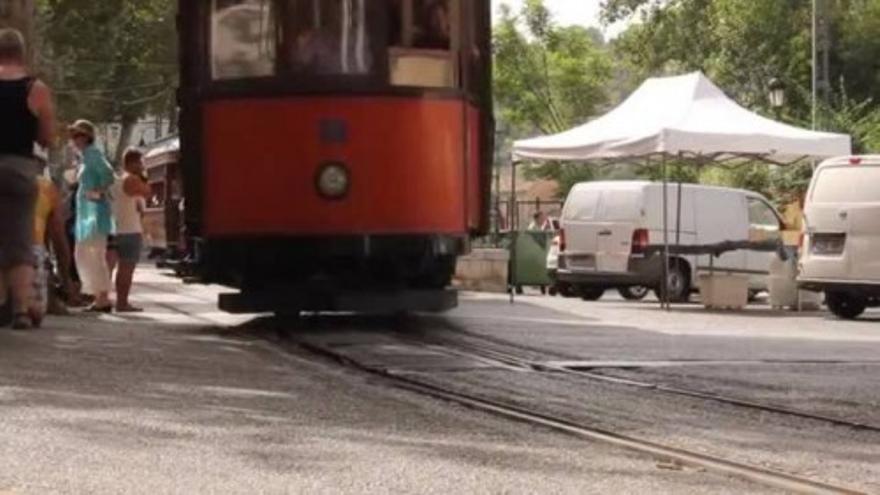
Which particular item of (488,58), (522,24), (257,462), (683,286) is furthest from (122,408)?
(522,24)

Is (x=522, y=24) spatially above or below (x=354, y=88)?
above

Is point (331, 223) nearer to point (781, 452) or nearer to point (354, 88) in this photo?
point (354, 88)

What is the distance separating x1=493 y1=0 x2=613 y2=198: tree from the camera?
72.6m

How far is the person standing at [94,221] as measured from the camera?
584 inches

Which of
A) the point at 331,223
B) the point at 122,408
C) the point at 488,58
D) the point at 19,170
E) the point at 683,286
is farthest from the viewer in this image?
the point at 683,286

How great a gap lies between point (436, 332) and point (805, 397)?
169 inches

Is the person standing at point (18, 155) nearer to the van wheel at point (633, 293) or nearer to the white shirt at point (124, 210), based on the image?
the white shirt at point (124, 210)

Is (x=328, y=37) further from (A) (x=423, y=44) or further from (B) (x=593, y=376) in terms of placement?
(B) (x=593, y=376)

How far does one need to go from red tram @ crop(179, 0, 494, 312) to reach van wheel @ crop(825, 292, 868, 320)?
732 centimetres

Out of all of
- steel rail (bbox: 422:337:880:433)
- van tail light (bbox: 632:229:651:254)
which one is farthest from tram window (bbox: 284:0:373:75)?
van tail light (bbox: 632:229:651:254)

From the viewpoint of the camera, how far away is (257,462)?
21.0 ft

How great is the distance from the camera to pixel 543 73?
73.6 metres

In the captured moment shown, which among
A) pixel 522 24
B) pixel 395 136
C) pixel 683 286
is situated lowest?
pixel 683 286

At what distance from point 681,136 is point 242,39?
759 centimetres
